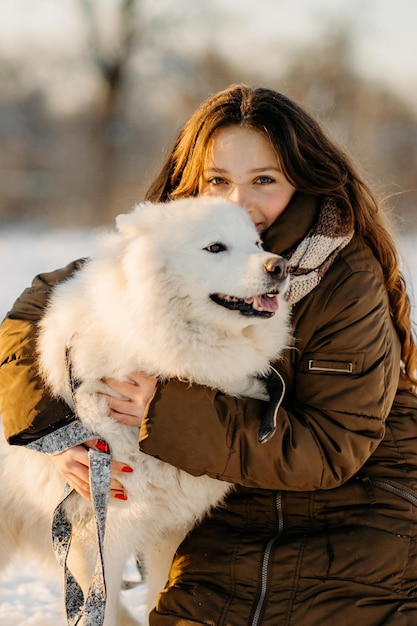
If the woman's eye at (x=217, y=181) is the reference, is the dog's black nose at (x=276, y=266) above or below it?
below

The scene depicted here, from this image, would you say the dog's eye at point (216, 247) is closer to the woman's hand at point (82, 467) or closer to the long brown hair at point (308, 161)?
the long brown hair at point (308, 161)

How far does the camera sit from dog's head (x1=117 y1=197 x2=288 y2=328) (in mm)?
2203

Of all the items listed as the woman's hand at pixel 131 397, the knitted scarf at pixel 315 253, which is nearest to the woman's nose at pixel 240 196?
the knitted scarf at pixel 315 253

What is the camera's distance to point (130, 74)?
15773 millimetres

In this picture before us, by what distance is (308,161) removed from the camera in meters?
2.55

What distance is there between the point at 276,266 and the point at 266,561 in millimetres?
923

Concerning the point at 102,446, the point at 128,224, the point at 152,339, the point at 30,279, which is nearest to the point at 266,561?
the point at 102,446

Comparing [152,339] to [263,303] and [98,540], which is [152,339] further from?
[98,540]

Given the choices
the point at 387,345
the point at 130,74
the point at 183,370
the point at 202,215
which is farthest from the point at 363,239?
the point at 130,74

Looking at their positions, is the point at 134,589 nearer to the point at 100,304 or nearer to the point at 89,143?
the point at 100,304

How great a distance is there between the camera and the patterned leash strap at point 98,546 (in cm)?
219

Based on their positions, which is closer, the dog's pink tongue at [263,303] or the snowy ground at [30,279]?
the dog's pink tongue at [263,303]

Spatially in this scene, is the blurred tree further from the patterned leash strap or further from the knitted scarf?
the patterned leash strap

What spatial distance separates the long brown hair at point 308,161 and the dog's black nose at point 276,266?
49 centimetres
